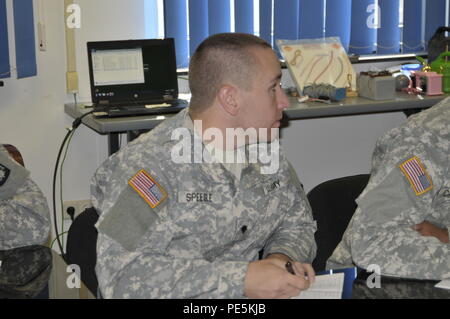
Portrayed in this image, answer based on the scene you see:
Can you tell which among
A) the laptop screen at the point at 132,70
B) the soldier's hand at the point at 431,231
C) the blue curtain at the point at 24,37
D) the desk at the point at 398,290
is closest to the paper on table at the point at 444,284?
the desk at the point at 398,290

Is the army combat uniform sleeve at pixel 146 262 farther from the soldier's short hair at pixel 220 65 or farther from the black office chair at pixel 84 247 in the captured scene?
the soldier's short hair at pixel 220 65

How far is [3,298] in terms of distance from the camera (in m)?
1.47

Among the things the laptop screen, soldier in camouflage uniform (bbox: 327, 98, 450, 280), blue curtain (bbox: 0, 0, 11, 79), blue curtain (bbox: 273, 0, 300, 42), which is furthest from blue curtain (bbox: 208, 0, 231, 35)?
soldier in camouflage uniform (bbox: 327, 98, 450, 280)

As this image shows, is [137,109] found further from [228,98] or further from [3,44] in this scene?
[228,98]

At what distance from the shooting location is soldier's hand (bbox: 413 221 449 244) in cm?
184

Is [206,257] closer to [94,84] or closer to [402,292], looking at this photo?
[402,292]

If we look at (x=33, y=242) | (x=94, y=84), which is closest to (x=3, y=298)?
(x=33, y=242)

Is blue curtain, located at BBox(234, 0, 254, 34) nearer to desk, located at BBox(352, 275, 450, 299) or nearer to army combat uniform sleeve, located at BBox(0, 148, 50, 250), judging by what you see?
army combat uniform sleeve, located at BBox(0, 148, 50, 250)

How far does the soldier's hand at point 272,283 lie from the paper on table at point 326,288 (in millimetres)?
16

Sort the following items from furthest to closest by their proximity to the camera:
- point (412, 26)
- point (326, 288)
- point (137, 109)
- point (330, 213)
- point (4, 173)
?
point (412, 26), point (137, 109), point (330, 213), point (4, 173), point (326, 288)

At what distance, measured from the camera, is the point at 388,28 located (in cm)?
398

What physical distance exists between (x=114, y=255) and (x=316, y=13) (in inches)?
98.7

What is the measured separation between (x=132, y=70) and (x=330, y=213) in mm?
1522

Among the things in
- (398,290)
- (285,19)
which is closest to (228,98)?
(398,290)
